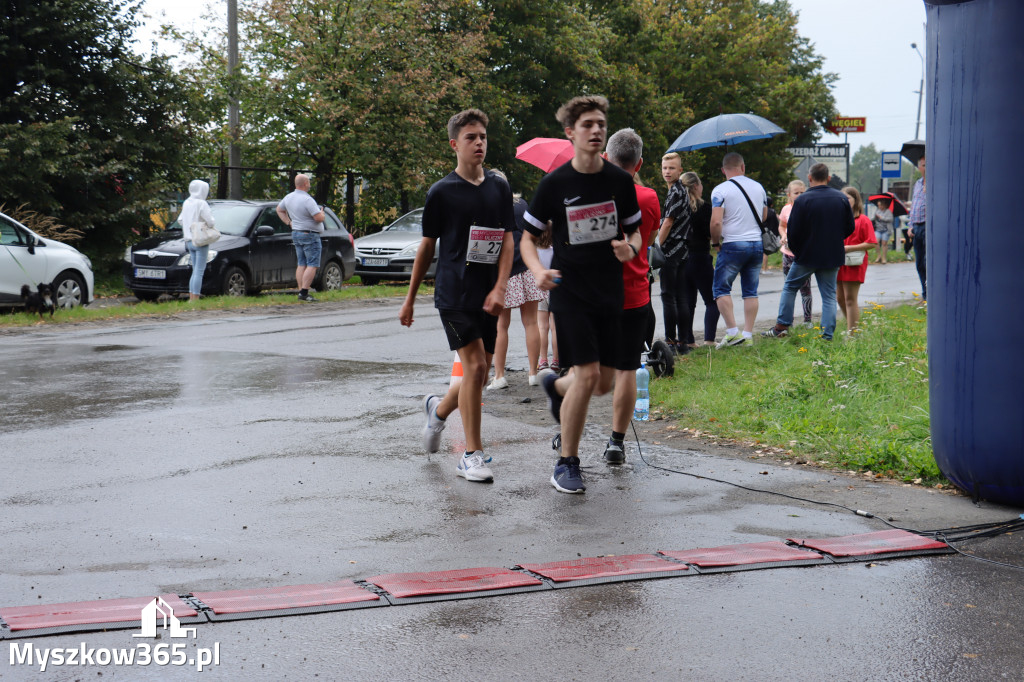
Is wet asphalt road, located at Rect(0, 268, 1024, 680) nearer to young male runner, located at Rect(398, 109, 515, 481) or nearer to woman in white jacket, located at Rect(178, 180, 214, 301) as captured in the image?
young male runner, located at Rect(398, 109, 515, 481)

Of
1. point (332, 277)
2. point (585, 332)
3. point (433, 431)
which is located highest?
point (585, 332)

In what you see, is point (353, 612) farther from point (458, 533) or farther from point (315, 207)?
point (315, 207)

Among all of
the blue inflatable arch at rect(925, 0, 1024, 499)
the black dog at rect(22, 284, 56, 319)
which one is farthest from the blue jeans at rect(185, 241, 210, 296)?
the blue inflatable arch at rect(925, 0, 1024, 499)

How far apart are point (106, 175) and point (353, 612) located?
18727mm

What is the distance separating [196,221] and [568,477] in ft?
40.3

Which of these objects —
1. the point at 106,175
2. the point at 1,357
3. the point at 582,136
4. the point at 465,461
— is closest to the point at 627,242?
the point at 582,136

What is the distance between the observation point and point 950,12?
5410 mm

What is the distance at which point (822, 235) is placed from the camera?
11281mm

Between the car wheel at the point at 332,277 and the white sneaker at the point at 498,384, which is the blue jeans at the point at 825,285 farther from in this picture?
the car wheel at the point at 332,277

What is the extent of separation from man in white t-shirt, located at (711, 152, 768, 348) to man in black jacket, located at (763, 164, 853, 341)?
439 millimetres

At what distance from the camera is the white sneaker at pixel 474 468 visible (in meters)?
6.13

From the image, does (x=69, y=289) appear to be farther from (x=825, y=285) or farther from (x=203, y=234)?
(x=825, y=285)

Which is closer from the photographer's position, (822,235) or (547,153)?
(547,153)

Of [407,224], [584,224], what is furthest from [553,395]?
[407,224]
